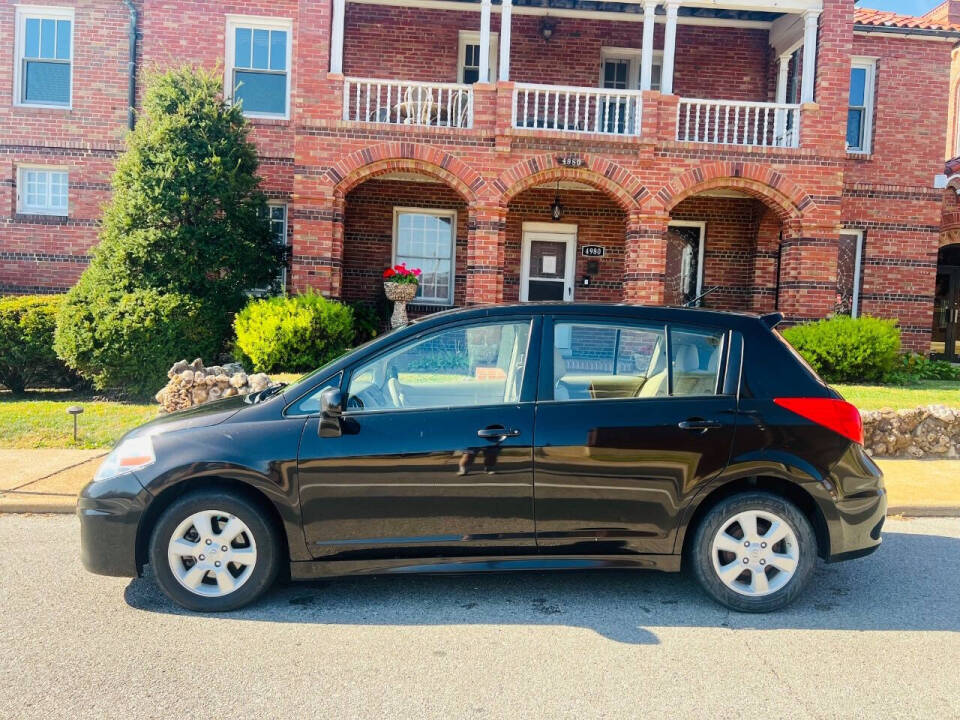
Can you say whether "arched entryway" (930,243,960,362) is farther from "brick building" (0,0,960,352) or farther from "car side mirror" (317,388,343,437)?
"car side mirror" (317,388,343,437)

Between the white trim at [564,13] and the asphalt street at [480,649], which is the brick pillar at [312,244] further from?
the asphalt street at [480,649]

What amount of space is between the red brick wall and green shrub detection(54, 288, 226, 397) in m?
5.48

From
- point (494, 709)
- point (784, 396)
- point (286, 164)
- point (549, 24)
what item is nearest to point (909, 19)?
point (549, 24)

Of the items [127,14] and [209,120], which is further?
Answer: [127,14]

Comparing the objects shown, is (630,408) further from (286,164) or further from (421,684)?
(286,164)

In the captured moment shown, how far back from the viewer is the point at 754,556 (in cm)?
434

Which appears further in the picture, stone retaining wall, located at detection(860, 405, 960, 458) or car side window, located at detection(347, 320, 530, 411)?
stone retaining wall, located at detection(860, 405, 960, 458)

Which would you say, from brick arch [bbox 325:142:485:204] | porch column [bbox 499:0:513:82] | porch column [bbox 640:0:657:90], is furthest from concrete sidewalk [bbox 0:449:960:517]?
porch column [bbox 499:0:513:82]

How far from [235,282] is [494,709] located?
379 inches

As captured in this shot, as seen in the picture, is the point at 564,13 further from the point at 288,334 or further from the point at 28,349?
the point at 28,349

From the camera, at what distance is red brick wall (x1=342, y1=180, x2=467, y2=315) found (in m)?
16.0

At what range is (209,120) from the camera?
38.3 ft

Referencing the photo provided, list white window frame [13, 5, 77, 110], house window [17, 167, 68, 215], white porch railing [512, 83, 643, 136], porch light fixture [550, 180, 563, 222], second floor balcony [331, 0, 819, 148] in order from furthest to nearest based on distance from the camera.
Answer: house window [17, 167, 68, 215], porch light fixture [550, 180, 563, 222], white window frame [13, 5, 77, 110], second floor balcony [331, 0, 819, 148], white porch railing [512, 83, 643, 136]

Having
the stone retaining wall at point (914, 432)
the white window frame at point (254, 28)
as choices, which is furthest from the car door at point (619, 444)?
the white window frame at point (254, 28)
